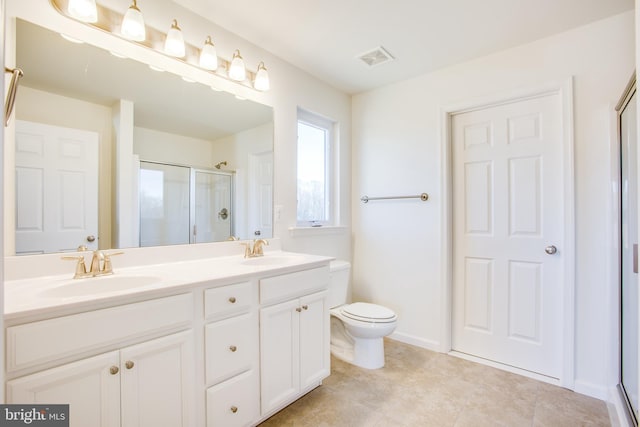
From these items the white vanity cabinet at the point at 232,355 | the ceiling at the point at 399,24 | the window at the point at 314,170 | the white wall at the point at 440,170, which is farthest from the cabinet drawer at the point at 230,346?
the ceiling at the point at 399,24

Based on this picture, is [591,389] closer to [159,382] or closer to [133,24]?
[159,382]

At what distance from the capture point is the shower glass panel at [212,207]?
1852mm

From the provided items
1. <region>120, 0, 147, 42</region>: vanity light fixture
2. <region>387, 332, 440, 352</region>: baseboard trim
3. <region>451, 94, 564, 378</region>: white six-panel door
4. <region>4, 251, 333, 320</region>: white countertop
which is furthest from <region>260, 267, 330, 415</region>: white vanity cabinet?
<region>120, 0, 147, 42</region>: vanity light fixture

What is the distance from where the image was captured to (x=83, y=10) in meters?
1.37

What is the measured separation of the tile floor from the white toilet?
10 centimetres

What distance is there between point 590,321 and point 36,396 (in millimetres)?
2678

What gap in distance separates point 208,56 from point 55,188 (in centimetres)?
106

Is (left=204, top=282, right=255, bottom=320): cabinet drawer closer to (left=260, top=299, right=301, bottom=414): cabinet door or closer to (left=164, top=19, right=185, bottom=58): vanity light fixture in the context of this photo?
(left=260, top=299, right=301, bottom=414): cabinet door

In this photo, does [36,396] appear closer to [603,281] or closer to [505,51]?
[603,281]

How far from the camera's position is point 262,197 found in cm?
218

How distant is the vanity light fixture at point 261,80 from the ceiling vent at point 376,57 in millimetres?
→ 735

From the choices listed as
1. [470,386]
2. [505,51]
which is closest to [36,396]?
[470,386]

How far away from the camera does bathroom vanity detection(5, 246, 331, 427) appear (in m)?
0.94

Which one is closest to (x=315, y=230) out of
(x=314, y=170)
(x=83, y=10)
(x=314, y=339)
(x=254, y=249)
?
(x=314, y=170)
